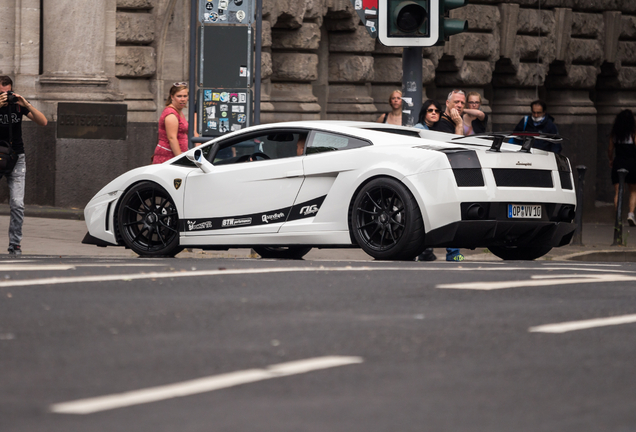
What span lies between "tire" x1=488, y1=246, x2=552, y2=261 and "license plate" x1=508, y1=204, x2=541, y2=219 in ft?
2.36

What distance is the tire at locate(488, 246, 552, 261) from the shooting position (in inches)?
429

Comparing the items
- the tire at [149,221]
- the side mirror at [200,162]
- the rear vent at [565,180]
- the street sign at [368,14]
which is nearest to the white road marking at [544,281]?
the rear vent at [565,180]

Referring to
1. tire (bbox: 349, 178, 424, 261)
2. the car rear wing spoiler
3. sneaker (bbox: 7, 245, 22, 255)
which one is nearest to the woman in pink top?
sneaker (bbox: 7, 245, 22, 255)

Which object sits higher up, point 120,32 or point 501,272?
point 120,32

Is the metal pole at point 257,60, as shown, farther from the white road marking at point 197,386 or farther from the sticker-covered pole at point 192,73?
the white road marking at point 197,386

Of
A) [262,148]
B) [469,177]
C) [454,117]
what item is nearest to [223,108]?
[262,148]

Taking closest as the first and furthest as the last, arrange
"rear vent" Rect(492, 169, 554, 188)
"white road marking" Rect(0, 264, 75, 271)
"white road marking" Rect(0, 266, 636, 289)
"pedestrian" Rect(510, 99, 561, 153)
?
"white road marking" Rect(0, 266, 636, 289)
"white road marking" Rect(0, 264, 75, 271)
"rear vent" Rect(492, 169, 554, 188)
"pedestrian" Rect(510, 99, 561, 153)

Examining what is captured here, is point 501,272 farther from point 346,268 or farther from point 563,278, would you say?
point 346,268

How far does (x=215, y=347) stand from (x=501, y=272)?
379 cm

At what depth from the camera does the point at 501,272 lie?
8.56 m

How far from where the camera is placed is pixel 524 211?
394 inches

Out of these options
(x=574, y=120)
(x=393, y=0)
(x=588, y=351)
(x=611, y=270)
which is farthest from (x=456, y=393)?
(x=574, y=120)

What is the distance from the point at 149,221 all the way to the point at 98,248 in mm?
2621

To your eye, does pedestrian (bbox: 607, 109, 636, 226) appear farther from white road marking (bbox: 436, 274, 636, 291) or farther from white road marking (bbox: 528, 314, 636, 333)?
white road marking (bbox: 528, 314, 636, 333)
